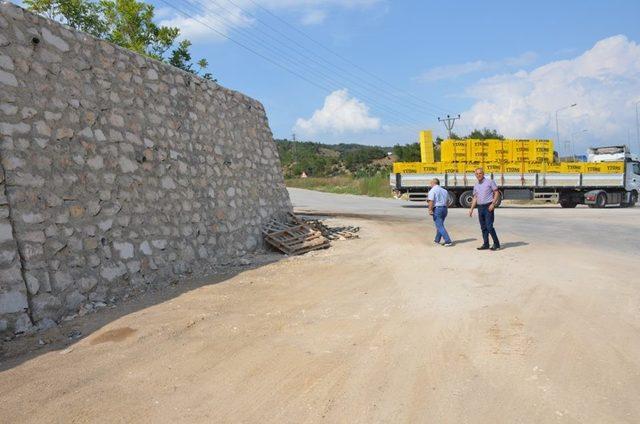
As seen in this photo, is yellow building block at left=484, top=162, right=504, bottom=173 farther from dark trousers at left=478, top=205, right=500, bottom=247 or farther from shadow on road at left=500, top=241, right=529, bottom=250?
dark trousers at left=478, top=205, right=500, bottom=247

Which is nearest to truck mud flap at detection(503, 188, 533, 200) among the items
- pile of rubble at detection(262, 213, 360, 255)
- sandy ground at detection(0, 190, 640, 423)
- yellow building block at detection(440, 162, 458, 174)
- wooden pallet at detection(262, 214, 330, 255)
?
yellow building block at detection(440, 162, 458, 174)

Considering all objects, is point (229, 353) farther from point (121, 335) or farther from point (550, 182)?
point (550, 182)

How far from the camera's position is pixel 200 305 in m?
6.79

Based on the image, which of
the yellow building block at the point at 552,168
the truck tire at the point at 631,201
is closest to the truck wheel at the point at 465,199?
the yellow building block at the point at 552,168

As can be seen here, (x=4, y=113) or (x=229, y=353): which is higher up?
(x=4, y=113)

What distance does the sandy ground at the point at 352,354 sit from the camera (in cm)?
386

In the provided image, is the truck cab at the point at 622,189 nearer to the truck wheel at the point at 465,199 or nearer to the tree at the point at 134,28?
the truck wheel at the point at 465,199

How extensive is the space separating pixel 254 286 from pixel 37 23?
14.8 feet

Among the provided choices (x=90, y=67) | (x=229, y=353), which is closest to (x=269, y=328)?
(x=229, y=353)

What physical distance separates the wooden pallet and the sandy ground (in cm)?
273

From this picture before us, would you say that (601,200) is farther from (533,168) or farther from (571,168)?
(533,168)

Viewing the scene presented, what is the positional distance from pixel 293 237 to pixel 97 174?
18.4 feet

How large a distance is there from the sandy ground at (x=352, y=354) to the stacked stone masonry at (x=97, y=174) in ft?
1.77

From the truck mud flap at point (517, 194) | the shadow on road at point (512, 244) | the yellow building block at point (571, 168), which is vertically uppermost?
the yellow building block at point (571, 168)
